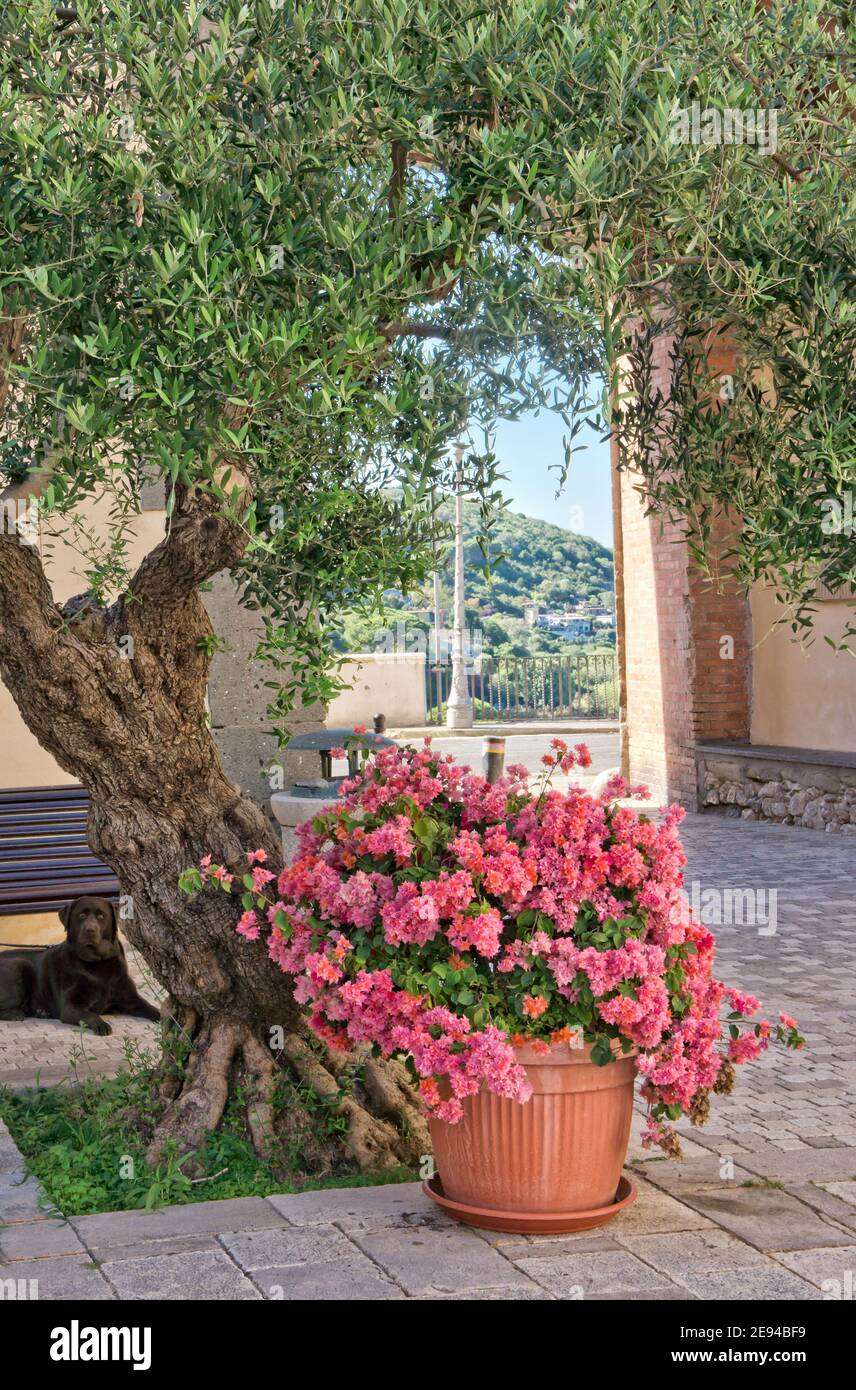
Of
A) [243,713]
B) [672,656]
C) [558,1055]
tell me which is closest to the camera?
[558,1055]

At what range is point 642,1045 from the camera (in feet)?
13.2

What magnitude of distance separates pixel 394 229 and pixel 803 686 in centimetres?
1128

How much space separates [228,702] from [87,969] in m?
4.10

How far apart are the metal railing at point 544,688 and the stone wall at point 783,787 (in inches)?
694

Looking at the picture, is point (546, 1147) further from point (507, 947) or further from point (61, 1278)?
point (61, 1278)

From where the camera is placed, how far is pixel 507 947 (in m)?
4.07

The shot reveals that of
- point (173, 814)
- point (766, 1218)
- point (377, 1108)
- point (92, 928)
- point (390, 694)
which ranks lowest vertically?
point (766, 1218)

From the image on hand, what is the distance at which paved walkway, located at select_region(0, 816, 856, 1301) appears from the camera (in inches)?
148

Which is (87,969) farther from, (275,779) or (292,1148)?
A: (275,779)

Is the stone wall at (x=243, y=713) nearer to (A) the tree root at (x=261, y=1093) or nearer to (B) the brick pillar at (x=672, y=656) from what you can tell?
(B) the brick pillar at (x=672, y=656)

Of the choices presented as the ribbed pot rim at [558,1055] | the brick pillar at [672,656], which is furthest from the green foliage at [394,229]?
the brick pillar at [672,656]

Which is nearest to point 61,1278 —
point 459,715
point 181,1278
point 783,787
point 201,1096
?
point 181,1278

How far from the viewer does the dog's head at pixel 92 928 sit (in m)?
Answer: 7.25

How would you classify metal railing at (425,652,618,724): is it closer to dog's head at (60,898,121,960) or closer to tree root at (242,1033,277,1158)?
dog's head at (60,898,121,960)
